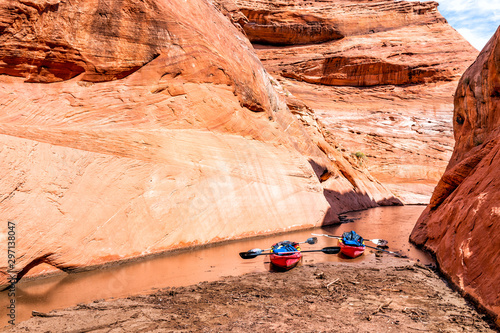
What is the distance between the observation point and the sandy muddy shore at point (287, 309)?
190 inches

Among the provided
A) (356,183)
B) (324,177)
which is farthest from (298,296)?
(356,183)

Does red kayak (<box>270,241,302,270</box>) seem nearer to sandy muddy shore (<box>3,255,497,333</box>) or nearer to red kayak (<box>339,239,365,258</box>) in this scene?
sandy muddy shore (<box>3,255,497,333</box>)

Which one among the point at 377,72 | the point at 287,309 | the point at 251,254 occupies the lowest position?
the point at 251,254

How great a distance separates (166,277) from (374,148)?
91.9ft

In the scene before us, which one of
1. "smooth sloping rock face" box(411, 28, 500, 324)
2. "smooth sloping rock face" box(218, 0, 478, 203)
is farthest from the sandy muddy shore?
"smooth sloping rock face" box(218, 0, 478, 203)

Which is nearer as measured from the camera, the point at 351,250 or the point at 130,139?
the point at 351,250

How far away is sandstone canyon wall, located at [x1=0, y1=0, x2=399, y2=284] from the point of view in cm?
793

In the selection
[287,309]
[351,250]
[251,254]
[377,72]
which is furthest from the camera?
[377,72]

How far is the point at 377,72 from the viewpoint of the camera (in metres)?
40.2

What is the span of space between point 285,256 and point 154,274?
276 centimetres

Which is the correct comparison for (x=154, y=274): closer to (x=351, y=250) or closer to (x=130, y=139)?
(x=130, y=139)

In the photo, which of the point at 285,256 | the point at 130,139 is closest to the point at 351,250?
the point at 285,256

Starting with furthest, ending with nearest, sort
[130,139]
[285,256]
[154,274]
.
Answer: [130,139]
[285,256]
[154,274]

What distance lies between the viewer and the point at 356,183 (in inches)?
862
